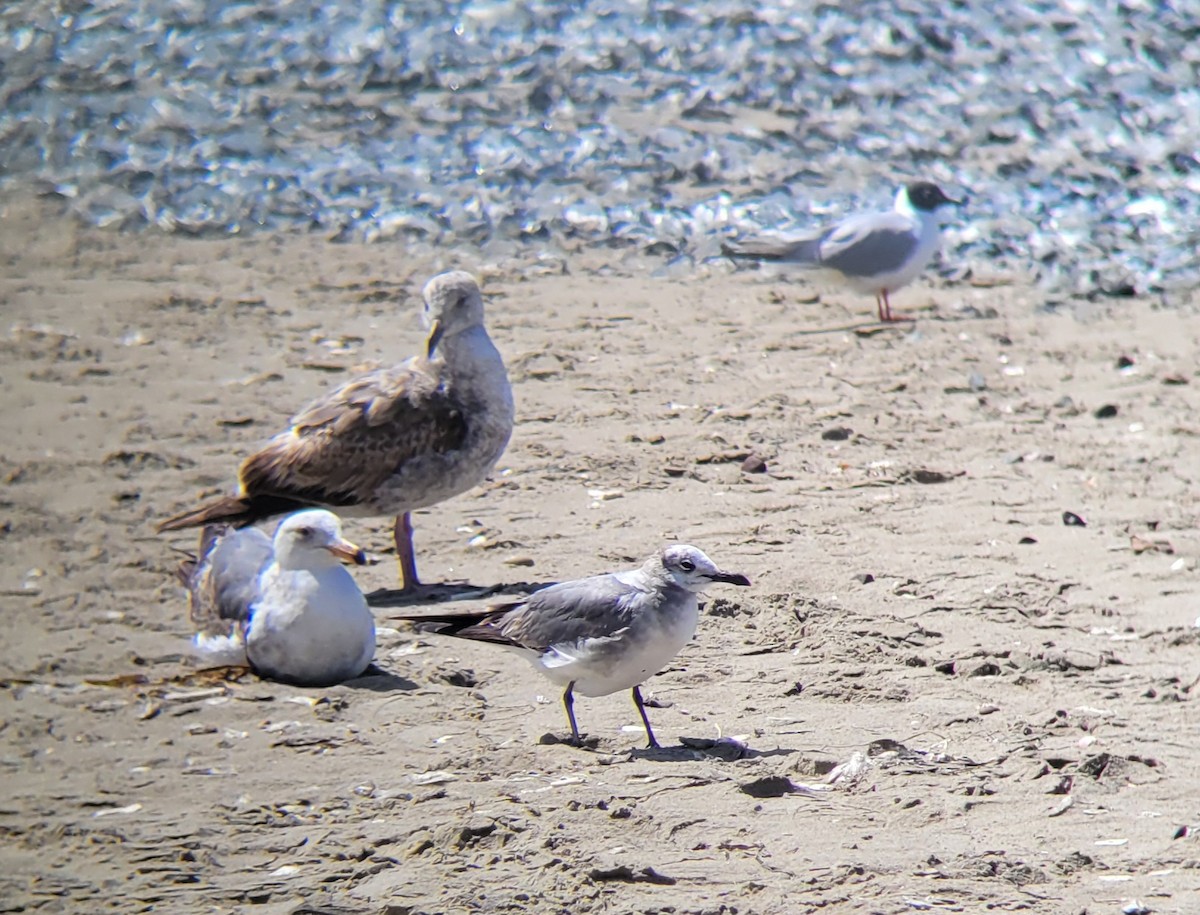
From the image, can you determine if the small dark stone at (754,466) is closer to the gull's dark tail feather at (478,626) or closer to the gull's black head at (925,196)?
the gull's dark tail feather at (478,626)

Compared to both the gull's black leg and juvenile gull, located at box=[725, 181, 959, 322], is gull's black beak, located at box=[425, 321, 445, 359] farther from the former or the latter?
juvenile gull, located at box=[725, 181, 959, 322]

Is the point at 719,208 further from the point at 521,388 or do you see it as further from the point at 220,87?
the point at 220,87

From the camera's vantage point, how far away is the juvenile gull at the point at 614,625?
17.2ft

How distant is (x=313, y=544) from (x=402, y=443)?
1020 millimetres

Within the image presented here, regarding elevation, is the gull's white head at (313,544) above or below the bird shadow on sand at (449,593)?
above

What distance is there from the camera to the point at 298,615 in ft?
19.4

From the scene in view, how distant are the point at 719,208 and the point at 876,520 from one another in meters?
5.17

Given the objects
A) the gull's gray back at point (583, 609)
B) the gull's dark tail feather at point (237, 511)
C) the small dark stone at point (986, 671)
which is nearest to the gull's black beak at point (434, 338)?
the gull's dark tail feather at point (237, 511)

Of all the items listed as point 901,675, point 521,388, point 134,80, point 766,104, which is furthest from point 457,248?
point 901,675

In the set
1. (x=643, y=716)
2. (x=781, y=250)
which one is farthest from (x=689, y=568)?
(x=781, y=250)

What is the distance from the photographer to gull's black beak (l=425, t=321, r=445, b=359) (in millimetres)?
7227

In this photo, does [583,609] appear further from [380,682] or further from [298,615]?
[298,615]

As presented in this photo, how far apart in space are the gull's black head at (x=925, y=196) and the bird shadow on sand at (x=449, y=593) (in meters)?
5.13

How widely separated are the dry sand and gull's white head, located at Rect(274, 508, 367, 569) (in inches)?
17.5
